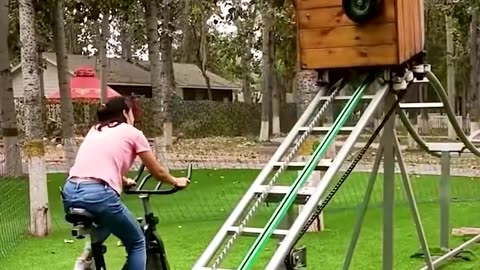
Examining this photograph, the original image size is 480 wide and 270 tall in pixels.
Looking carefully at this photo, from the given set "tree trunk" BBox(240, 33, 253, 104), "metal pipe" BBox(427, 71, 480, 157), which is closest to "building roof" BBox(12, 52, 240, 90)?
"tree trunk" BBox(240, 33, 253, 104)

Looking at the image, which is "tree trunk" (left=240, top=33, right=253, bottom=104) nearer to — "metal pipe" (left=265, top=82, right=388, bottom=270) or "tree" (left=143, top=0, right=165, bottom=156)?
"tree" (left=143, top=0, right=165, bottom=156)

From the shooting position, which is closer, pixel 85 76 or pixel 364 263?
pixel 364 263

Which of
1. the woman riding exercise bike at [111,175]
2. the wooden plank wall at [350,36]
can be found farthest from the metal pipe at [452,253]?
the woman riding exercise bike at [111,175]

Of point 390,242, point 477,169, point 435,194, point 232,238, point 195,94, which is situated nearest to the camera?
point 232,238

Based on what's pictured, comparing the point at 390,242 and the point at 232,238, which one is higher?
the point at 232,238

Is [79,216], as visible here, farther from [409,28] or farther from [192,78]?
[192,78]

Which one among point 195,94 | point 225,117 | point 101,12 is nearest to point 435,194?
point 101,12

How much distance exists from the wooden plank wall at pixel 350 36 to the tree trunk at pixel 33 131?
456cm

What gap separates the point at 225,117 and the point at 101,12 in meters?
20.5

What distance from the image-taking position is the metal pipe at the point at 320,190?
3.17 meters

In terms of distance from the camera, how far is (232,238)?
3.56 metres

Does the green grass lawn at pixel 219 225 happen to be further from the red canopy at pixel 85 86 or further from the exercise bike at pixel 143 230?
the red canopy at pixel 85 86

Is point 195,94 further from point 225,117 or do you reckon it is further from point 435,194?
point 435,194

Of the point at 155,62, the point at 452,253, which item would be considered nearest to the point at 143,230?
the point at 452,253
